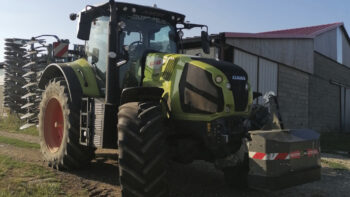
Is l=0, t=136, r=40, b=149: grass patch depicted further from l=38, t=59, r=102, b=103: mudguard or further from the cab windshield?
the cab windshield

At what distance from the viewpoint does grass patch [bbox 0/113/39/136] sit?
11116mm

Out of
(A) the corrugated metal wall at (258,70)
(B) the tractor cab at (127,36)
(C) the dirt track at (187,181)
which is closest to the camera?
(C) the dirt track at (187,181)

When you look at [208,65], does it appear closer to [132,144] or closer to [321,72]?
[132,144]

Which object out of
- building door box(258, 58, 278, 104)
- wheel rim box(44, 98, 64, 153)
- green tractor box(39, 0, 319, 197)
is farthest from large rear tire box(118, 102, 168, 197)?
building door box(258, 58, 278, 104)

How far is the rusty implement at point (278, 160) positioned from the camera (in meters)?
A: 3.98

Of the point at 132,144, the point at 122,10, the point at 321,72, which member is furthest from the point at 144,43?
the point at 321,72

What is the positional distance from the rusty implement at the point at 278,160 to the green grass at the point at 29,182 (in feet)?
7.33

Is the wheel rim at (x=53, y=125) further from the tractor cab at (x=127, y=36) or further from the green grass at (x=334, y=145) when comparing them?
the green grass at (x=334, y=145)

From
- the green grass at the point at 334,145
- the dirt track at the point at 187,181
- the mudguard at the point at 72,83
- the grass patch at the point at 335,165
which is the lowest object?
the green grass at the point at 334,145

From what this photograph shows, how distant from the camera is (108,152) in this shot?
304 inches

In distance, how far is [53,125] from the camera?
646 cm

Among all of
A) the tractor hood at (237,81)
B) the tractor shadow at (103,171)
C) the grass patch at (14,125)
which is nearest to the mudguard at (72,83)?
the tractor shadow at (103,171)

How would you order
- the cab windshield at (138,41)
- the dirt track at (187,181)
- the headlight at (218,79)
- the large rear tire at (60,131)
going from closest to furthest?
1. the headlight at (218,79)
2. the dirt track at (187,181)
3. the cab windshield at (138,41)
4. the large rear tire at (60,131)

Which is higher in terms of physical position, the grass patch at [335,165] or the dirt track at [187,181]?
the dirt track at [187,181]
